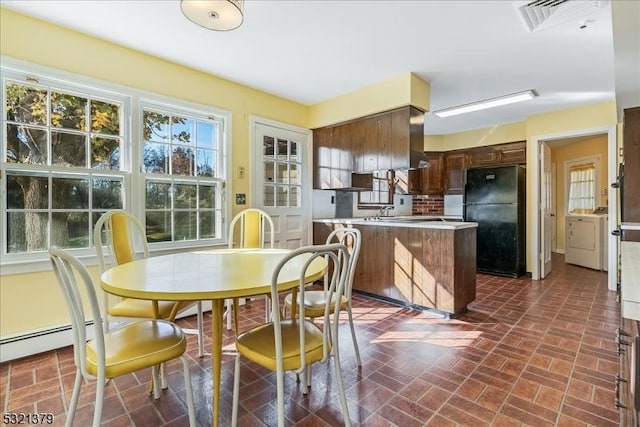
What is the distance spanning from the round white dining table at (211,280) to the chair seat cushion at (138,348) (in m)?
0.19

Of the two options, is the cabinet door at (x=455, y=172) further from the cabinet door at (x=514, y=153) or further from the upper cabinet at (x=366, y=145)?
the upper cabinet at (x=366, y=145)

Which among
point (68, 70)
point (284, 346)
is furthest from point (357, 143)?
point (284, 346)

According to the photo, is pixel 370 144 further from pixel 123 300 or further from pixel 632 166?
pixel 123 300

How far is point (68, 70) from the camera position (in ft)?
8.00

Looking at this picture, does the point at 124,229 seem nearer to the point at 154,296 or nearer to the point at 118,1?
the point at 154,296

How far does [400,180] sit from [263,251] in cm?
400

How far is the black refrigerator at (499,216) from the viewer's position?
14.9 feet

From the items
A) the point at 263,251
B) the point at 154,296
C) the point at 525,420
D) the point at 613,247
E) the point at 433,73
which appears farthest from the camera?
the point at 613,247

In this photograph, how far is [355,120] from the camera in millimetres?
3871

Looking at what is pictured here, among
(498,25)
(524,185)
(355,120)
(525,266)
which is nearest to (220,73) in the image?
(355,120)

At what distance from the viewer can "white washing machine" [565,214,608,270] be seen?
5.08 meters

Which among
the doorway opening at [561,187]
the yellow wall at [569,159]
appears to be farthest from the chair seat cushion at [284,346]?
the yellow wall at [569,159]

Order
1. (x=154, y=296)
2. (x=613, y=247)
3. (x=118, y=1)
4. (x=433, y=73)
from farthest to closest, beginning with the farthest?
(x=613, y=247), (x=433, y=73), (x=118, y=1), (x=154, y=296)

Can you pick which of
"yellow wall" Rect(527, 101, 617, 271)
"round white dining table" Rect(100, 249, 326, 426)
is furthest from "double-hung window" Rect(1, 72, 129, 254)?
"yellow wall" Rect(527, 101, 617, 271)
